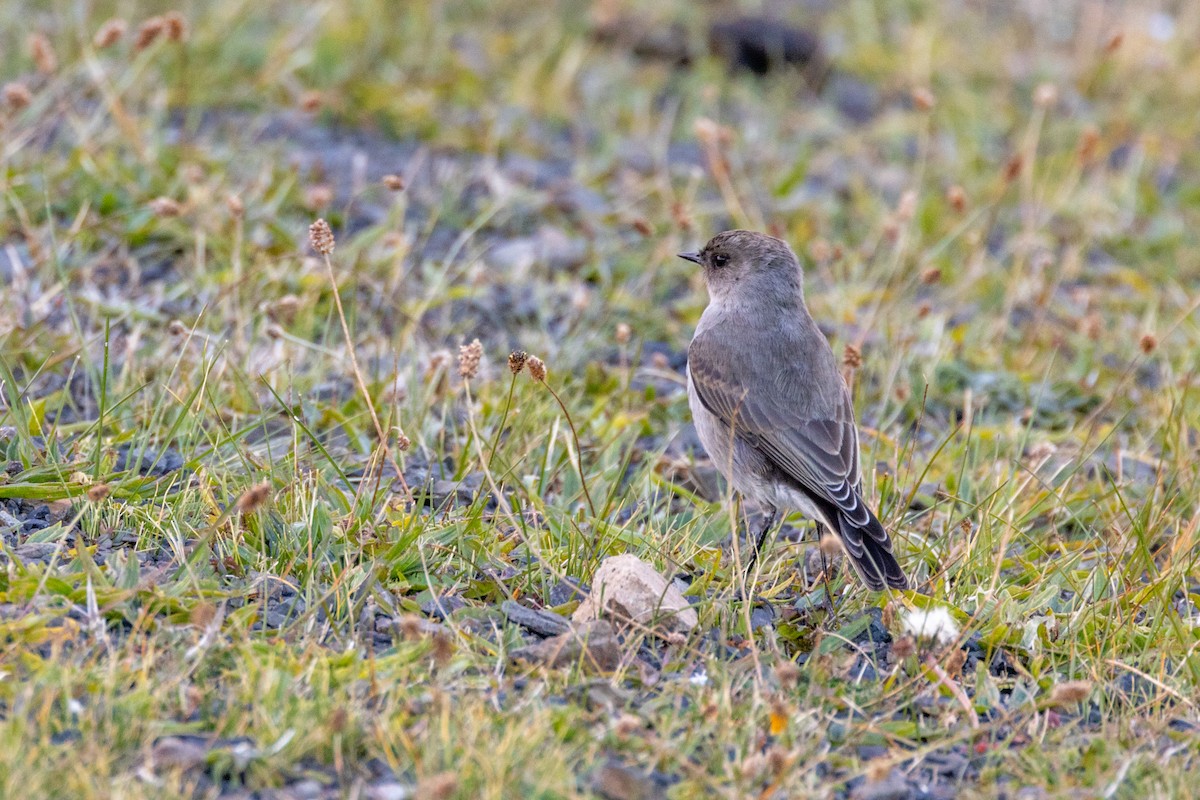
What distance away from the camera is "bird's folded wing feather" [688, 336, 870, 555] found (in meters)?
5.07

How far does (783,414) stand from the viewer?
5398 millimetres

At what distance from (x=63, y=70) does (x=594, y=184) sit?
2843 millimetres

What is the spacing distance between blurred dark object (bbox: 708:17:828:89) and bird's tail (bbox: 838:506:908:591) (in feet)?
19.2

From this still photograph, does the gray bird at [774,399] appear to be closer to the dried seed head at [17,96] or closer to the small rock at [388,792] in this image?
the small rock at [388,792]

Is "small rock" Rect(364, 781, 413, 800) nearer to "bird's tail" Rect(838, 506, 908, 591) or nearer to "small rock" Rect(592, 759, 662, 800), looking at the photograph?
"small rock" Rect(592, 759, 662, 800)

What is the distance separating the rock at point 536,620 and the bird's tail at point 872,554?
0.97 metres

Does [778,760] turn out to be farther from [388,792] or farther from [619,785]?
[388,792]

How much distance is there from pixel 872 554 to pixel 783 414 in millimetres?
938

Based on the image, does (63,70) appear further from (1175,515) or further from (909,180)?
(1175,515)

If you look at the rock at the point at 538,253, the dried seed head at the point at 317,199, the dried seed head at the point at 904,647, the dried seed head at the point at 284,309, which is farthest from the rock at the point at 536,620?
the rock at the point at 538,253

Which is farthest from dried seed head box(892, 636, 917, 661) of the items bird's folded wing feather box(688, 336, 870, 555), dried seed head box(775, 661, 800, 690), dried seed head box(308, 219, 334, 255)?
dried seed head box(308, 219, 334, 255)

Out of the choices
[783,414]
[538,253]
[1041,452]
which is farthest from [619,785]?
[538,253]

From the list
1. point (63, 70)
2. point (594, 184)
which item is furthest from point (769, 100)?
point (63, 70)

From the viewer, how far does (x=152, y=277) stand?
254 inches
